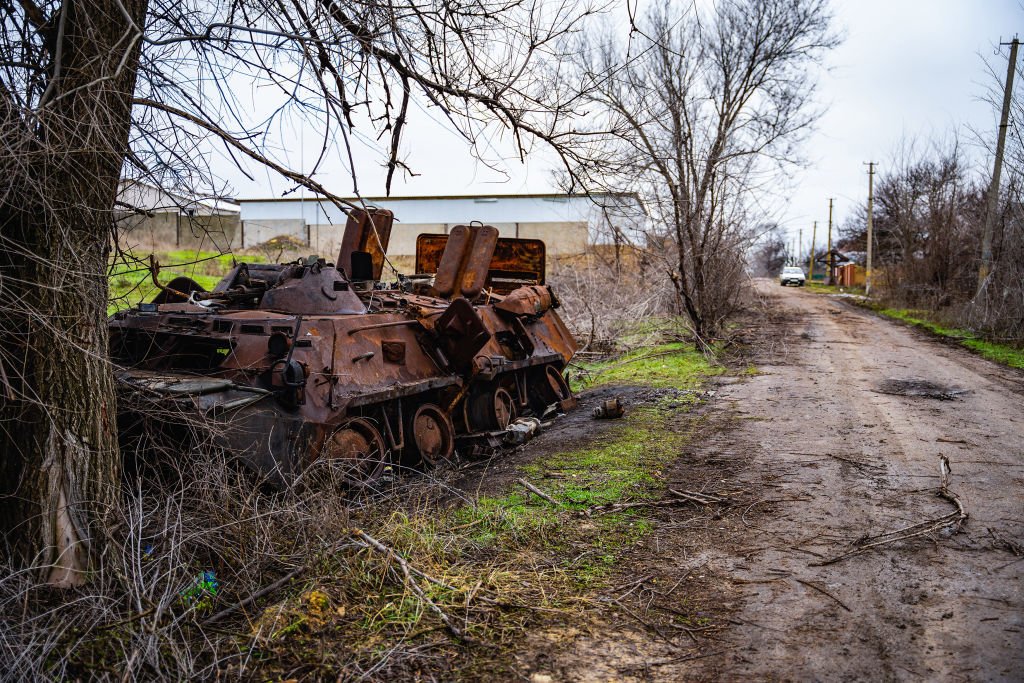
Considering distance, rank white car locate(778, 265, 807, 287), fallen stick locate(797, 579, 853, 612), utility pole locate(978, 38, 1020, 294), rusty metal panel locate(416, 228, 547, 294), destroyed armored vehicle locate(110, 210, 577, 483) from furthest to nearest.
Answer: white car locate(778, 265, 807, 287) → utility pole locate(978, 38, 1020, 294) → rusty metal panel locate(416, 228, 547, 294) → destroyed armored vehicle locate(110, 210, 577, 483) → fallen stick locate(797, 579, 853, 612)

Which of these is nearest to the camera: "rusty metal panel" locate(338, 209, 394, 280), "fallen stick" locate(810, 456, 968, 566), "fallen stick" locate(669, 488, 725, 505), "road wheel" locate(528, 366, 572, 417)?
"fallen stick" locate(810, 456, 968, 566)

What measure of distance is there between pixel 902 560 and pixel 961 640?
1.07 meters

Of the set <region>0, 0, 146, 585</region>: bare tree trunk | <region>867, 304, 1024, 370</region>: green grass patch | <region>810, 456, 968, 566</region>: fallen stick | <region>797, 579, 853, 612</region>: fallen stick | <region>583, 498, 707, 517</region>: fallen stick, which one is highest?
<region>0, 0, 146, 585</region>: bare tree trunk

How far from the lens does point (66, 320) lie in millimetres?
4457

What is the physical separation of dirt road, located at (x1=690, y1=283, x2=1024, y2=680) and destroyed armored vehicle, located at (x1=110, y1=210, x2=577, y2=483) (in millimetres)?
2979

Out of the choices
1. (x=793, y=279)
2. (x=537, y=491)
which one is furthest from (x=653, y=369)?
(x=793, y=279)

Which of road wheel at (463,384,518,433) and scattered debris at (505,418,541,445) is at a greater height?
road wheel at (463,384,518,433)

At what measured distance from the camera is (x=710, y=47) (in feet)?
75.2

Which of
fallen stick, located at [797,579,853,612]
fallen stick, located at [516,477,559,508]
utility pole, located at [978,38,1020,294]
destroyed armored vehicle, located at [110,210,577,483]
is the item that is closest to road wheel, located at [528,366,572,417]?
destroyed armored vehicle, located at [110,210,577,483]

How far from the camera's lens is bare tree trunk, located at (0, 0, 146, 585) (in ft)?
14.1

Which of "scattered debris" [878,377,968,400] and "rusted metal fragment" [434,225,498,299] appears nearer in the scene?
"rusted metal fragment" [434,225,498,299]

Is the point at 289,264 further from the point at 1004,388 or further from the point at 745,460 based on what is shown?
the point at 1004,388

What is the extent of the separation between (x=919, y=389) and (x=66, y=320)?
11.3m

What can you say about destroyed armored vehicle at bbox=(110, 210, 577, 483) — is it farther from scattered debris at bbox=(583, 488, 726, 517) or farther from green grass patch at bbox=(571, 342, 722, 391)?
green grass patch at bbox=(571, 342, 722, 391)
